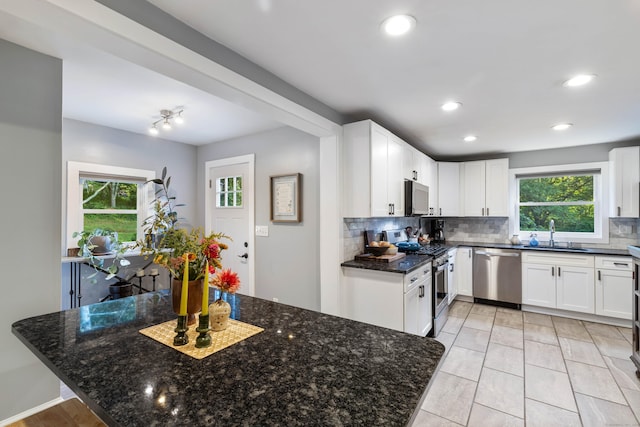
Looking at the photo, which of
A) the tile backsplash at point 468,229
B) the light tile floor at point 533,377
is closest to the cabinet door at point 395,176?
the tile backsplash at point 468,229

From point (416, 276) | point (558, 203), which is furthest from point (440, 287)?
point (558, 203)

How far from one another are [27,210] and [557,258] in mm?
5331

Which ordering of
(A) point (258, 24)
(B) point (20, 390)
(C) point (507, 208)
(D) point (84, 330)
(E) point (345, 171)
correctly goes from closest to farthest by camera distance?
(D) point (84, 330) → (A) point (258, 24) → (B) point (20, 390) → (E) point (345, 171) → (C) point (507, 208)

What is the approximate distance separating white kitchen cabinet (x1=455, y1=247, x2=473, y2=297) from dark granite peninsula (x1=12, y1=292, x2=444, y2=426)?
3.78m

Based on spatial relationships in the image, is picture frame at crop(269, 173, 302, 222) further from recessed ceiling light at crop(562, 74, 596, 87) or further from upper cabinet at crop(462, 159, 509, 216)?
upper cabinet at crop(462, 159, 509, 216)

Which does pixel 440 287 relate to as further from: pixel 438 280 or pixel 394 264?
pixel 394 264

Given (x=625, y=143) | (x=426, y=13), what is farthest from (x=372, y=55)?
(x=625, y=143)

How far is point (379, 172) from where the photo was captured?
2.89m

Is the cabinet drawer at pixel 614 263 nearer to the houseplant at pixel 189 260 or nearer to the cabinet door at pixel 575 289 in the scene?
the cabinet door at pixel 575 289

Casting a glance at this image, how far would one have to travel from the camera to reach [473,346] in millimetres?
3027

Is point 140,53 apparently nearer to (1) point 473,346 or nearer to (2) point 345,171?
(2) point 345,171

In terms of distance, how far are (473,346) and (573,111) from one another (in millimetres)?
2488

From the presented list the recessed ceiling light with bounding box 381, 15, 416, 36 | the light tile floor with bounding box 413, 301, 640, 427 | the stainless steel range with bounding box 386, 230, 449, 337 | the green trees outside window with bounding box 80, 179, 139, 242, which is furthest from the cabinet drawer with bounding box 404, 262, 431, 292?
the green trees outside window with bounding box 80, 179, 139, 242

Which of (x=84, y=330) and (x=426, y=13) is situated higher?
(x=426, y=13)
